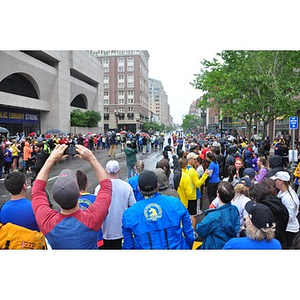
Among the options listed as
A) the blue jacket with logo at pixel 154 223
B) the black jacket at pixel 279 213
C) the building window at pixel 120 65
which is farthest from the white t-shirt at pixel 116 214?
the building window at pixel 120 65

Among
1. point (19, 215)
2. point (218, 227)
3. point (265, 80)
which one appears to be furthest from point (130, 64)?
Answer: point (218, 227)

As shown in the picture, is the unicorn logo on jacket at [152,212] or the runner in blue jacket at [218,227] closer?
the unicorn logo on jacket at [152,212]

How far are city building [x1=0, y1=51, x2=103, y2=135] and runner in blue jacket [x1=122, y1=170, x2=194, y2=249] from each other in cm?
3181

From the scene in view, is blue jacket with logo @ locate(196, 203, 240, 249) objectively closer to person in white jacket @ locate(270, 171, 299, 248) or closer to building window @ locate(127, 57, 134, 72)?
person in white jacket @ locate(270, 171, 299, 248)

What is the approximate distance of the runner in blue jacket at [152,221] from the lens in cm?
284

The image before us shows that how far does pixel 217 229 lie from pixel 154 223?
89cm

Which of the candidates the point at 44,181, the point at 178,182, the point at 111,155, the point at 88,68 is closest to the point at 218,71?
the point at 111,155

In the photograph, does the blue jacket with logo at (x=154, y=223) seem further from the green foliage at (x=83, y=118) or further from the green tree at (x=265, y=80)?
the green foliage at (x=83, y=118)

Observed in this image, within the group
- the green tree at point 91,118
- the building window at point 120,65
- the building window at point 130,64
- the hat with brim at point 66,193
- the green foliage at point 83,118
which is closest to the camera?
the hat with brim at point 66,193

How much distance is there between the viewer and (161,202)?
9.48 feet

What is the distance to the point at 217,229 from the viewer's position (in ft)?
10.9

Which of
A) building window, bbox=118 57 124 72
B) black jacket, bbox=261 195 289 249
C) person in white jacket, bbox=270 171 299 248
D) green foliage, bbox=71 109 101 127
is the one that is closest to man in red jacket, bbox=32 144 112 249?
black jacket, bbox=261 195 289 249

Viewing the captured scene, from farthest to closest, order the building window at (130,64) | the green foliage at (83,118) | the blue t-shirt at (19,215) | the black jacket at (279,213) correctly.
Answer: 1. the building window at (130,64)
2. the green foliage at (83,118)
3. the black jacket at (279,213)
4. the blue t-shirt at (19,215)

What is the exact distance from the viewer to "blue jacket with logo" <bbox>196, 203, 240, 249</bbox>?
3320 millimetres
